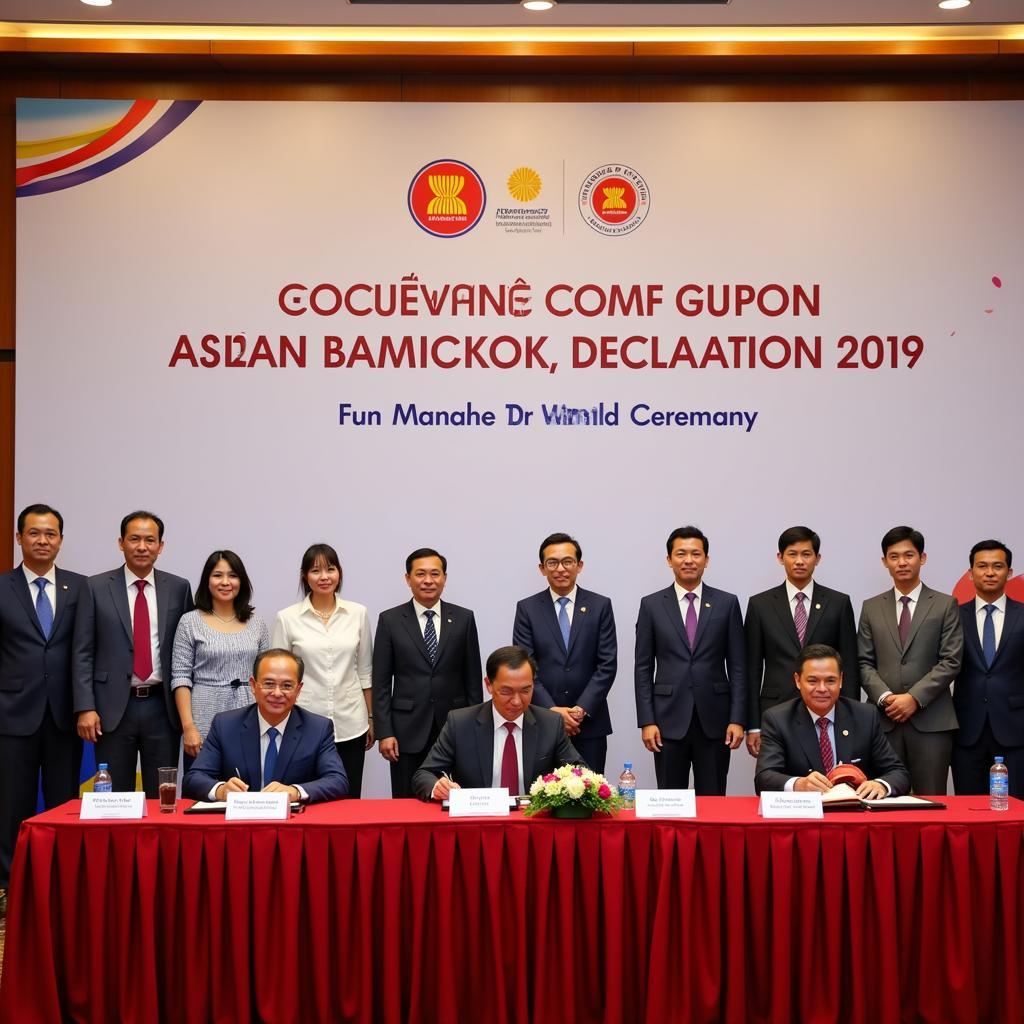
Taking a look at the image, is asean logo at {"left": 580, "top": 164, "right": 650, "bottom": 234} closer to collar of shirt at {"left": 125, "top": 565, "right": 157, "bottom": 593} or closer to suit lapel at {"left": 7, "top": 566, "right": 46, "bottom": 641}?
collar of shirt at {"left": 125, "top": 565, "right": 157, "bottom": 593}

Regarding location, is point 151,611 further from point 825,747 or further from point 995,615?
point 995,615

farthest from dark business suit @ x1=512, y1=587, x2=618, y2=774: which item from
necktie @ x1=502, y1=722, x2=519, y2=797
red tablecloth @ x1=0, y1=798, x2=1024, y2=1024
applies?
red tablecloth @ x1=0, y1=798, x2=1024, y2=1024

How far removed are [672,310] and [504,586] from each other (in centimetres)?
164

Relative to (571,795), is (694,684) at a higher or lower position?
higher

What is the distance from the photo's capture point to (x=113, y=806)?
349 centimetres

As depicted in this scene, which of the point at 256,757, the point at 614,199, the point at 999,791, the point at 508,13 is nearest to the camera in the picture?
the point at 999,791

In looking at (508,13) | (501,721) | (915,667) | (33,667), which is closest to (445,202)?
(508,13)

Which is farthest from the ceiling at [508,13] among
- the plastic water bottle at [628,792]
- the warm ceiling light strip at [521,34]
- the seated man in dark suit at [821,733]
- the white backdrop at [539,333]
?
the plastic water bottle at [628,792]

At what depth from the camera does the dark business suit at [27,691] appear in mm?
4859

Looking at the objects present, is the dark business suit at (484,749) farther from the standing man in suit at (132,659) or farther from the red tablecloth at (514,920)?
the standing man in suit at (132,659)

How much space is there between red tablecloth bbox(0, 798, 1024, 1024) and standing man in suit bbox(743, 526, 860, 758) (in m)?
1.54

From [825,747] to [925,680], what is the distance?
1099 mm

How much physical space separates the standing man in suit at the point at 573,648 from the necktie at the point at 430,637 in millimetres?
363

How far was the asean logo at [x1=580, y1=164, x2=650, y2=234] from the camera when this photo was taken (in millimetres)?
5965
